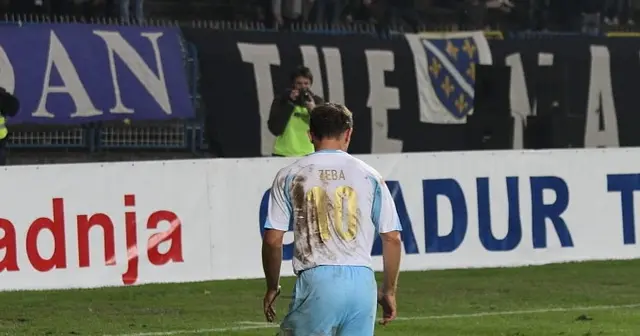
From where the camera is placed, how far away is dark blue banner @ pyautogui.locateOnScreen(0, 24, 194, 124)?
18.5m

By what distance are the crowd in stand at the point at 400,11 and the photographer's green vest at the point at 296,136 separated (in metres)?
4.12

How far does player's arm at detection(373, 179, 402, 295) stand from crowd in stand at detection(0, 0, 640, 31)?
1324cm

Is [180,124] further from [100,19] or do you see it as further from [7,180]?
[7,180]

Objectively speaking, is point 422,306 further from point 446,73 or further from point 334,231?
point 446,73

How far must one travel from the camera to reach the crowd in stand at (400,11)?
65.4 feet

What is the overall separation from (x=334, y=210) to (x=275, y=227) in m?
0.28

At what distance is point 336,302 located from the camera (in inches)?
259

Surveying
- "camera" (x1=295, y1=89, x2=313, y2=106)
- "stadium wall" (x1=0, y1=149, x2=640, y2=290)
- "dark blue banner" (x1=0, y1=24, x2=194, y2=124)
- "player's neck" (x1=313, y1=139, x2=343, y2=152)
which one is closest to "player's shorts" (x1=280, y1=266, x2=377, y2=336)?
"player's neck" (x1=313, y1=139, x2=343, y2=152)

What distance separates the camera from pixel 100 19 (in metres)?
19.8

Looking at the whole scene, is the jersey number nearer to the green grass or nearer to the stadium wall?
the green grass

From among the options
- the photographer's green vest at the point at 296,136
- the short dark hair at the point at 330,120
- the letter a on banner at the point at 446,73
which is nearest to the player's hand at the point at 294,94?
the photographer's green vest at the point at 296,136

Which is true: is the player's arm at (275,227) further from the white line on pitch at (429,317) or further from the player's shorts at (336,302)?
the white line on pitch at (429,317)

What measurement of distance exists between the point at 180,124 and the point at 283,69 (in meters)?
1.68

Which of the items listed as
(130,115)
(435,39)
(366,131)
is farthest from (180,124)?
(435,39)
